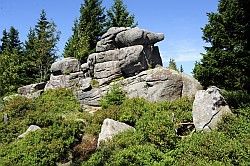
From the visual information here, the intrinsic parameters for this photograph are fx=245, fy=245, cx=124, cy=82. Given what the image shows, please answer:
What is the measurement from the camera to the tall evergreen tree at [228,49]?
48.6 feet

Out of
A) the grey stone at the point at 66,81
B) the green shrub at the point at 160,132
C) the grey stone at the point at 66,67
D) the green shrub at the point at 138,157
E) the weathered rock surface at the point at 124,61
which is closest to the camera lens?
the green shrub at the point at 138,157

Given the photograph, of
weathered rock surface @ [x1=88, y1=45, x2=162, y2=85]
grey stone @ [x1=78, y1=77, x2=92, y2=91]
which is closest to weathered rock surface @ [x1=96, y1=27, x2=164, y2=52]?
weathered rock surface @ [x1=88, y1=45, x2=162, y2=85]

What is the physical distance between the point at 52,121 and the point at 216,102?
8006 millimetres

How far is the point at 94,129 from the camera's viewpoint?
11938mm

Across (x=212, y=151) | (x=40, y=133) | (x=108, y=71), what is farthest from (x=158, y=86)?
(x=40, y=133)

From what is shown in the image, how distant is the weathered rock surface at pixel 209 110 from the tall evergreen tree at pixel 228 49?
15.3 ft

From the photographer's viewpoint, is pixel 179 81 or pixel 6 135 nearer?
pixel 6 135

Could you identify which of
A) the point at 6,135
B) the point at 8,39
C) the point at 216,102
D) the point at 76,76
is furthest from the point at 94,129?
the point at 8,39

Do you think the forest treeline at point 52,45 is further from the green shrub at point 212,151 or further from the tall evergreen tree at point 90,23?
the green shrub at point 212,151

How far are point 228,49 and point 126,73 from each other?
7.10m

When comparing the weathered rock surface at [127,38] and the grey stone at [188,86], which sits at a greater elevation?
the weathered rock surface at [127,38]

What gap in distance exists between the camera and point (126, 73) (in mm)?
18109

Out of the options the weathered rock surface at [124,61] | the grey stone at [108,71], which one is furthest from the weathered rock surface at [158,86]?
the grey stone at [108,71]

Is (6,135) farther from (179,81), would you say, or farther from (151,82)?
(179,81)
